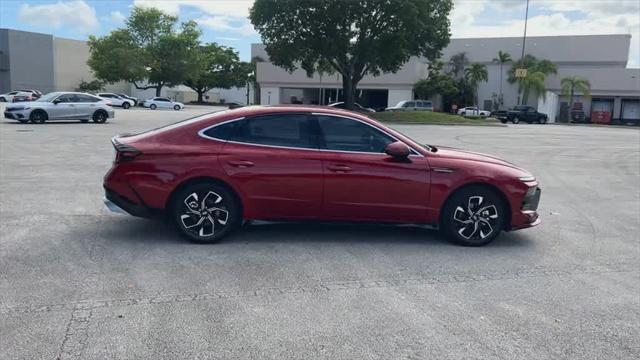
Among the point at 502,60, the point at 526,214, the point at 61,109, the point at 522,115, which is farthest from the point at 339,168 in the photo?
the point at 502,60

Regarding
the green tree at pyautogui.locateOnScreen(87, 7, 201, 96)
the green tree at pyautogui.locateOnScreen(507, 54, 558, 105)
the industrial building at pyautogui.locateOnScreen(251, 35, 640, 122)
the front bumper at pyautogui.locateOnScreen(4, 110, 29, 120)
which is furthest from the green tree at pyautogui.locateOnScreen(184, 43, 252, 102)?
the front bumper at pyautogui.locateOnScreen(4, 110, 29, 120)

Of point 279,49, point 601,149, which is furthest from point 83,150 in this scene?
point 279,49

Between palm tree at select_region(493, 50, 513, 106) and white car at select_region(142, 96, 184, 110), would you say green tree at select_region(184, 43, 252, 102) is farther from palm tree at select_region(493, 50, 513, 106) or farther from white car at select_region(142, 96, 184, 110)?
palm tree at select_region(493, 50, 513, 106)

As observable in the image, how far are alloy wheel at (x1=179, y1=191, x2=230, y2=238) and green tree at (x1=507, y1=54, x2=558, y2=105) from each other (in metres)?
60.1

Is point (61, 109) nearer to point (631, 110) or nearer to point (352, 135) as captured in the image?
point (352, 135)

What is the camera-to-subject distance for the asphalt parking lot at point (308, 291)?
3854 mm

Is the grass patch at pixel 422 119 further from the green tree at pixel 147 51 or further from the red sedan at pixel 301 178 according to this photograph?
the green tree at pixel 147 51

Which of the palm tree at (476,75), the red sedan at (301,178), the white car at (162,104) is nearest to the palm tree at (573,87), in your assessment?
the palm tree at (476,75)

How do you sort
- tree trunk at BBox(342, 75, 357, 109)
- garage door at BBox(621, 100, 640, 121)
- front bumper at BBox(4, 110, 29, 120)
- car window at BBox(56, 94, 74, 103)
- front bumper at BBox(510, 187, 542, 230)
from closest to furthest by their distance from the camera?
front bumper at BBox(510, 187, 542, 230) < front bumper at BBox(4, 110, 29, 120) < car window at BBox(56, 94, 74, 103) < tree trunk at BBox(342, 75, 357, 109) < garage door at BBox(621, 100, 640, 121)

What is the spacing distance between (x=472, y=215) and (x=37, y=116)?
2274 cm

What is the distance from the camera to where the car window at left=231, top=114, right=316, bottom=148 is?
628 cm

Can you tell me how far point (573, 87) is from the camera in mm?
60000

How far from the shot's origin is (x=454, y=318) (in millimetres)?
4363

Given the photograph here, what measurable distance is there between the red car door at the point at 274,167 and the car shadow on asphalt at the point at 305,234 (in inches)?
11.5
